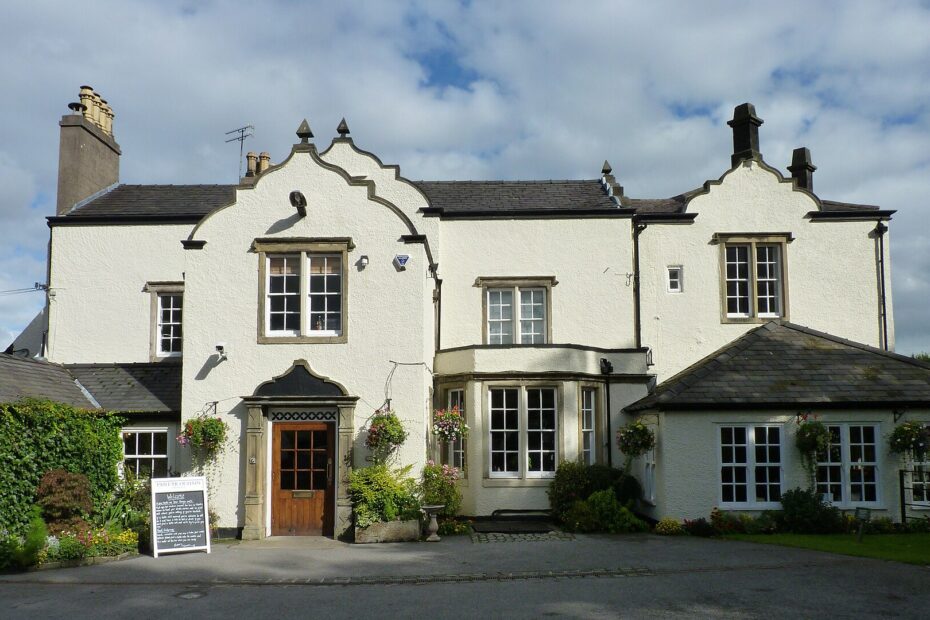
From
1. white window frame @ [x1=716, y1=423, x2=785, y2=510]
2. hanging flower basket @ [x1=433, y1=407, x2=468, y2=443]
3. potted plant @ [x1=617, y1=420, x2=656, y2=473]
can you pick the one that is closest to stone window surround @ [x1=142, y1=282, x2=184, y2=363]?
hanging flower basket @ [x1=433, y1=407, x2=468, y2=443]

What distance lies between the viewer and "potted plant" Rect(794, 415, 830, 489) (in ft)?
51.4

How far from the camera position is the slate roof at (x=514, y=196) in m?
20.3

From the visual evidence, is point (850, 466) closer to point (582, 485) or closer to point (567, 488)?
point (582, 485)

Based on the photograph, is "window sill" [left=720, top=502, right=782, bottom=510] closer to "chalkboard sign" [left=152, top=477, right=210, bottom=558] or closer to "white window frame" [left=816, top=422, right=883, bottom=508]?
"white window frame" [left=816, top=422, right=883, bottom=508]

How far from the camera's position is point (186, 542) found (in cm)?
1421

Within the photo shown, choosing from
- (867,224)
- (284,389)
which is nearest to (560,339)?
(284,389)

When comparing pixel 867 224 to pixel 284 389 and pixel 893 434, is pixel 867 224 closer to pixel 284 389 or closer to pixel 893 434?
pixel 893 434

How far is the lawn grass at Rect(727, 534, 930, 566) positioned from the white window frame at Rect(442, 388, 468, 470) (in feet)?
19.4

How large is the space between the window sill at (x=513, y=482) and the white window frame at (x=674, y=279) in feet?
19.5

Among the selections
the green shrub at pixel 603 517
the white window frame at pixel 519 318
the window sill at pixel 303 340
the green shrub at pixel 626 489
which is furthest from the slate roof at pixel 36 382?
the green shrub at pixel 626 489

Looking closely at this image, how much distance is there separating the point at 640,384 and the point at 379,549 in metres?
7.96

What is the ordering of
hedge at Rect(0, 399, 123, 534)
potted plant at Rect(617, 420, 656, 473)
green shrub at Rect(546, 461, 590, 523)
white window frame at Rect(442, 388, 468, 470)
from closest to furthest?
hedge at Rect(0, 399, 123, 534) → potted plant at Rect(617, 420, 656, 473) → green shrub at Rect(546, 461, 590, 523) → white window frame at Rect(442, 388, 468, 470)

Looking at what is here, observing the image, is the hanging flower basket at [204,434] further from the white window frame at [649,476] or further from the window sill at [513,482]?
the white window frame at [649,476]

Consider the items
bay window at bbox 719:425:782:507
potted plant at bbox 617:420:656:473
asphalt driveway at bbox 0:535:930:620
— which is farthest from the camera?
potted plant at bbox 617:420:656:473
